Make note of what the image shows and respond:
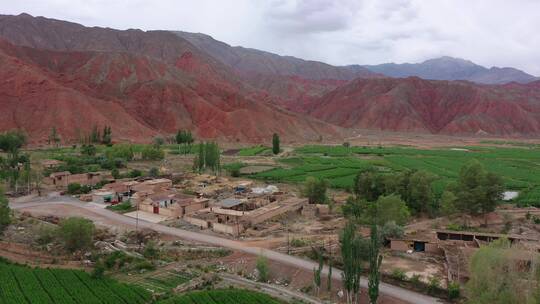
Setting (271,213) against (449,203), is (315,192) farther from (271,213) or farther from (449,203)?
(449,203)

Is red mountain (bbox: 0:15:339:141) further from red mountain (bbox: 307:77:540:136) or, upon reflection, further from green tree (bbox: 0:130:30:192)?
red mountain (bbox: 307:77:540:136)

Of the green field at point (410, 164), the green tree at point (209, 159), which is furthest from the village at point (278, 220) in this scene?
the green field at point (410, 164)

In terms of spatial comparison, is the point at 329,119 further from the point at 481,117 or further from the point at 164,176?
the point at 164,176

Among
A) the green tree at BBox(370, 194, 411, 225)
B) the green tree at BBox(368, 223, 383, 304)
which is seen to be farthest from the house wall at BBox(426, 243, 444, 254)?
the green tree at BBox(368, 223, 383, 304)

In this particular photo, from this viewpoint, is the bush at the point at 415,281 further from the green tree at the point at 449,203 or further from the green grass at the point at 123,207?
the green grass at the point at 123,207

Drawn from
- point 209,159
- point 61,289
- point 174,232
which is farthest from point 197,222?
point 209,159
